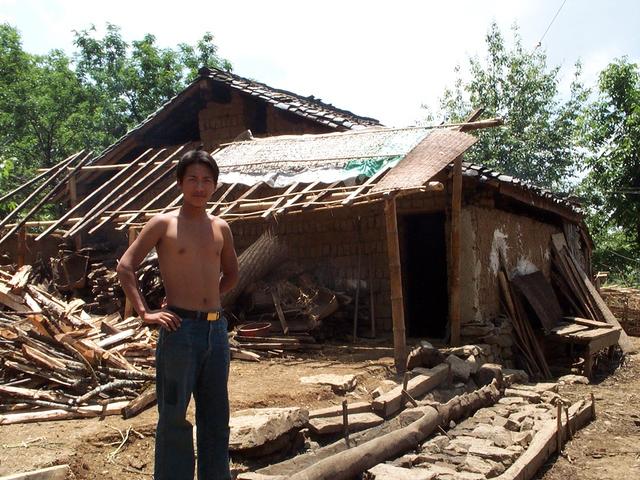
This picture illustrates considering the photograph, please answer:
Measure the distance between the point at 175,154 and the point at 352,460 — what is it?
339 inches

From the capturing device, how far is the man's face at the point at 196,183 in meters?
3.22

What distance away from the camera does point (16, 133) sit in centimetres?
2317

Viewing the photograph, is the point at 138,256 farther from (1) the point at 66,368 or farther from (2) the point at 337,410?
(1) the point at 66,368

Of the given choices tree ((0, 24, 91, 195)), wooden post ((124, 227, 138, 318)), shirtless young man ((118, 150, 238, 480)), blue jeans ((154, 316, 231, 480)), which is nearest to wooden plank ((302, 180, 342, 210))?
wooden post ((124, 227, 138, 318))

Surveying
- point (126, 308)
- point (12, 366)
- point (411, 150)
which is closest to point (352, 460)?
point (12, 366)

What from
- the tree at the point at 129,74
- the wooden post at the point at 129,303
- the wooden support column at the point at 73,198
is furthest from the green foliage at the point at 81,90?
the wooden post at the point at 129,303

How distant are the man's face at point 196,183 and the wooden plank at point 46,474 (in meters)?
1.81

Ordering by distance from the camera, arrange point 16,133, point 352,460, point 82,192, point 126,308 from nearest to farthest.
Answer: point 352,460
point 126,308
point 82,192
point 16,133

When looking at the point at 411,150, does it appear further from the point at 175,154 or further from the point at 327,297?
the point at 175,154

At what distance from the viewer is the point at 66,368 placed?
5805 millimetres

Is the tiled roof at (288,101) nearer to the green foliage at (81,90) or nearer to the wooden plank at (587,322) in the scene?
the wooden plank at (587,322)

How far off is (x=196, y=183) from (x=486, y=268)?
7.29 m

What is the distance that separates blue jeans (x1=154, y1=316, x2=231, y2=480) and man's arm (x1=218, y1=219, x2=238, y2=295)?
1.19ft

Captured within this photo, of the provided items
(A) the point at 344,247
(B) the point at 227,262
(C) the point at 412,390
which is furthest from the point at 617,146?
(B) the point at 227,262
